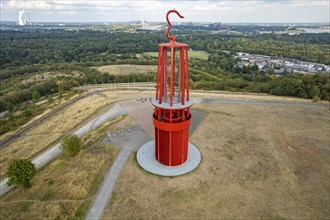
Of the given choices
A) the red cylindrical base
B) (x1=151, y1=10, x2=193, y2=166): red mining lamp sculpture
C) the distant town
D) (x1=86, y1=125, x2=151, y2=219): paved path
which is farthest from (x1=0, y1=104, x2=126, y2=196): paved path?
the distant town

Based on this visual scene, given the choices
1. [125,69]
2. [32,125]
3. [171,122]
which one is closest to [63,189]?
[171,122]

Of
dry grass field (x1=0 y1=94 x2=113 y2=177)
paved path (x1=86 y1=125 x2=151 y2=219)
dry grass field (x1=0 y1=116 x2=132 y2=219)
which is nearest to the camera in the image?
dry grass field (x1=0 y1=116 x2=132 y2=219)

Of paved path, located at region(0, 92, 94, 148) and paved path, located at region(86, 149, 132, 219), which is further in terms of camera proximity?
paved path, located at region(0, 92, 94, 148)

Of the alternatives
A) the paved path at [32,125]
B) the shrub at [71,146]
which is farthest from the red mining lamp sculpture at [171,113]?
the paved path at [32,125]

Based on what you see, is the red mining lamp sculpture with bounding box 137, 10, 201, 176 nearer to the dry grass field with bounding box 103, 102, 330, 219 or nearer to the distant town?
the dry grass field with bounding box 103, 102, 330, 219

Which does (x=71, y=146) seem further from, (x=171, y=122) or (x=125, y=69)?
(x=125, y=69)

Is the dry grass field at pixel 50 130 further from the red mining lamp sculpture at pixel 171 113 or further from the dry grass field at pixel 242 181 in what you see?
the red mining lamp sculpture at pixel 171 113
